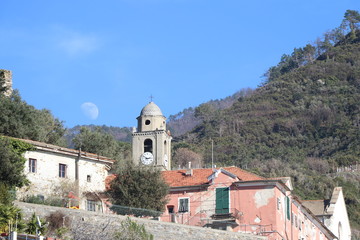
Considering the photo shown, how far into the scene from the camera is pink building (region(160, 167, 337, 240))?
48.3 meters

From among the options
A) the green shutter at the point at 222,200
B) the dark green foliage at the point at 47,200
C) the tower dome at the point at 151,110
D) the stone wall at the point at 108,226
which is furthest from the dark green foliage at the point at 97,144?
the stone wall at the point at 108,226

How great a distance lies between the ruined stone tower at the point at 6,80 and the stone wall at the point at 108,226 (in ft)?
78.2

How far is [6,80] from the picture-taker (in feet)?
204

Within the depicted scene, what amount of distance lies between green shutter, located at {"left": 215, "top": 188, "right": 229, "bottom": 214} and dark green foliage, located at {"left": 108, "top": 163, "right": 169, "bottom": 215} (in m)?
3.22

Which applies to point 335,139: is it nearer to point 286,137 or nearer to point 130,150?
point 286,137

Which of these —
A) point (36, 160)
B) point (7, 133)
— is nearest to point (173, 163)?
point (7, 133)

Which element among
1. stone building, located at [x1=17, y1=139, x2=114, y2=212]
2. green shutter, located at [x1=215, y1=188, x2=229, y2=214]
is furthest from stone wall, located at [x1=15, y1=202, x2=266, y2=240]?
green shutter, located at [x1=215, y1=188, x2=229, y2=214]

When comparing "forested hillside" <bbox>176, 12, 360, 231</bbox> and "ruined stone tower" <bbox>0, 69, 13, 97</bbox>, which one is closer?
"ruined stone tower" <bbox>0, 69, 13, 97</bbox>

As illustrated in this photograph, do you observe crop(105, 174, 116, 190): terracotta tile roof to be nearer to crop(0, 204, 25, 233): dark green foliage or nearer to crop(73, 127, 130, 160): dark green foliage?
crop(73, 127, 130, 160): dark green foliage

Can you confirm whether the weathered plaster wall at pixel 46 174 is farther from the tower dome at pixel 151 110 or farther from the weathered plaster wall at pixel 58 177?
the tower dome at pixel 151 110

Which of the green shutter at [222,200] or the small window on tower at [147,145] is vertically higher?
the small window on tower at [147,145]

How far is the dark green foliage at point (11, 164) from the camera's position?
42250 mm

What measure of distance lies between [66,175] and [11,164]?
4.86m

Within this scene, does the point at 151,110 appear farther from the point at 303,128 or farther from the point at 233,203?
the point at 303,128
